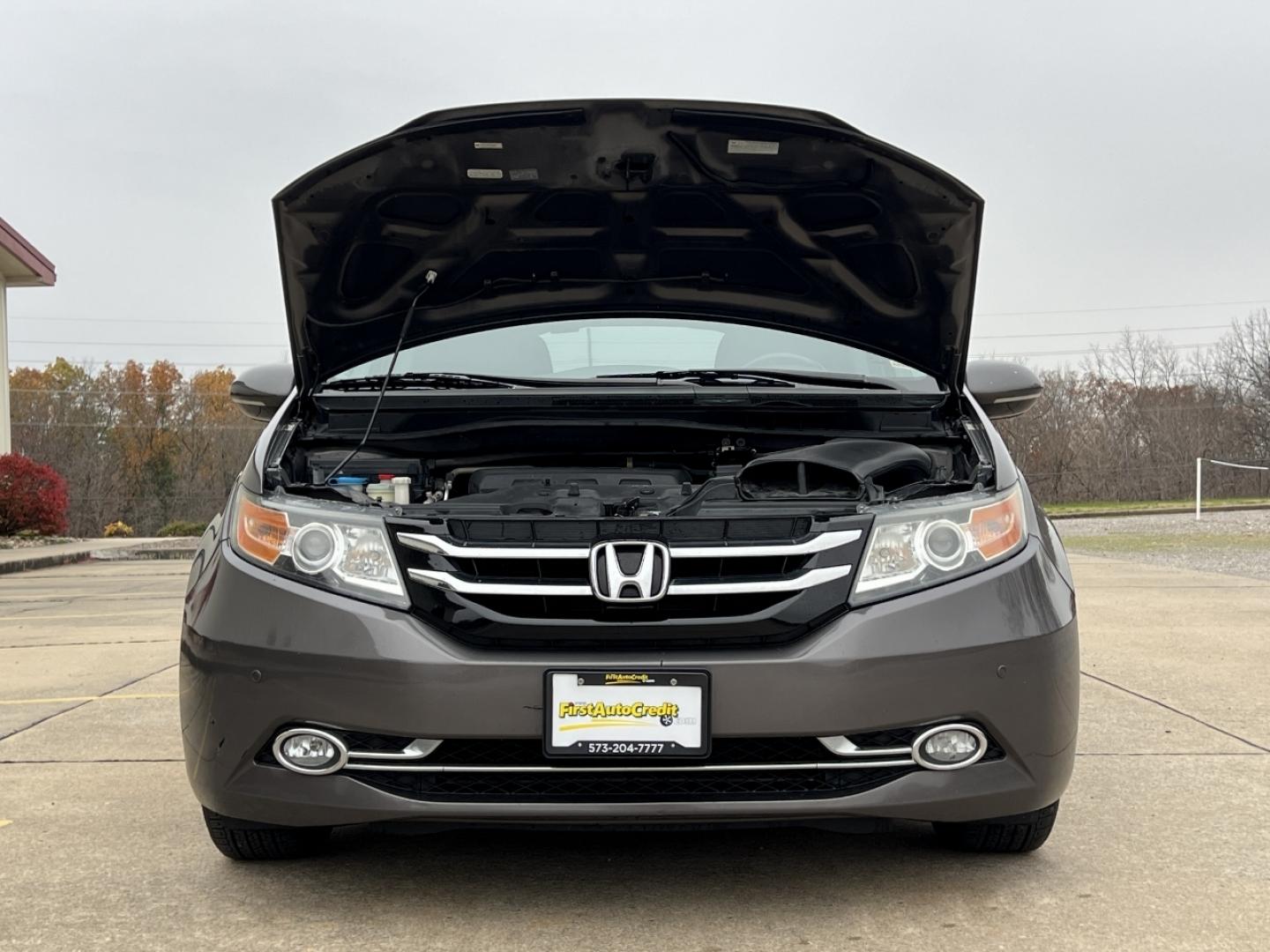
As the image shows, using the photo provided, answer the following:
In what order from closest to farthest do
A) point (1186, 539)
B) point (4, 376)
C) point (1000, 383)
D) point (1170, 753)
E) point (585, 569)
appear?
1. point (585, 569)
2. point (1000, 383)
3. point (1170, 753)
4. point (1186, 539)
5. point (4, 376)

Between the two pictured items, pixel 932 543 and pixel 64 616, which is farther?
pixel 64 616

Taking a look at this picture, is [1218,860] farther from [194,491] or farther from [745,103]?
[194,491]

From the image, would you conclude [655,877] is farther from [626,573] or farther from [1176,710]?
[1176,710]

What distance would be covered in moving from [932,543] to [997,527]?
0.17 metres

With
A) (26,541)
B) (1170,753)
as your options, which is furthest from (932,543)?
(26,541)

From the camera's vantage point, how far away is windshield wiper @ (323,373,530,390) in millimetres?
3340

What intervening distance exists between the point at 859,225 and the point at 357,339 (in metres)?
1.45

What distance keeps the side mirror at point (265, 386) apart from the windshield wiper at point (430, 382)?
0.17 meters

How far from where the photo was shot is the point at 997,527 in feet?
8.14

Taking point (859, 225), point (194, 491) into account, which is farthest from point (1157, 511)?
point (194, 491)

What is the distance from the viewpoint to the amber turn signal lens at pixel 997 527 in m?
2.44

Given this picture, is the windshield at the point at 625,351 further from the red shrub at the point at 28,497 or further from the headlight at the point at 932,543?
the red shrub at the point at 28,497

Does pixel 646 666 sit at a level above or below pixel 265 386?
below

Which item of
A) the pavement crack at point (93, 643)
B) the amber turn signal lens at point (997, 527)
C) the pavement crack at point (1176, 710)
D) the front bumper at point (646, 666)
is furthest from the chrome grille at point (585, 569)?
the pavement crack at point (93, 643)
